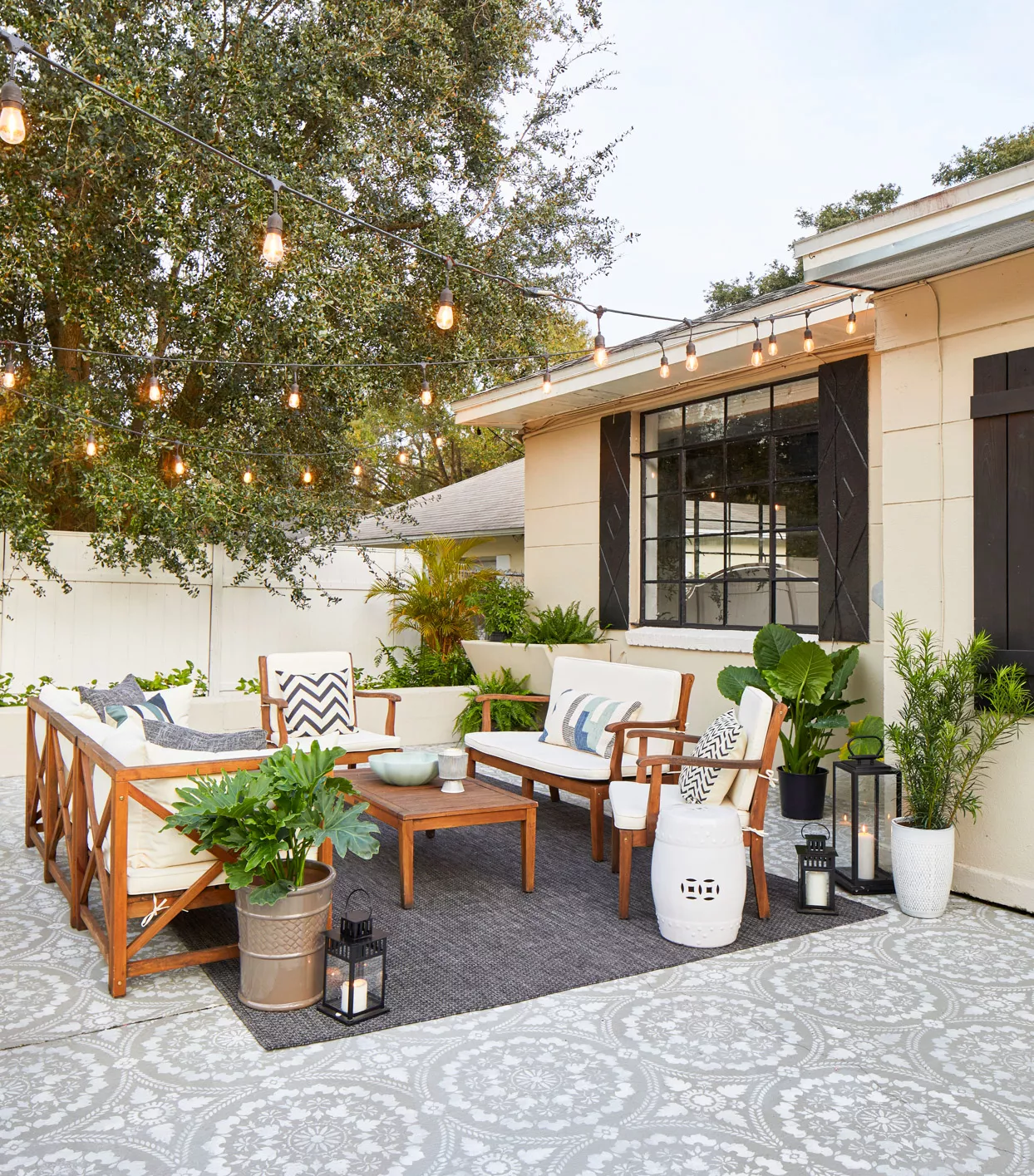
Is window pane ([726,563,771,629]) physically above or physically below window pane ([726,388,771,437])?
below

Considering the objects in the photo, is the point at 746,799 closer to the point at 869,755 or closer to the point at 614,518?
the point at 869,755

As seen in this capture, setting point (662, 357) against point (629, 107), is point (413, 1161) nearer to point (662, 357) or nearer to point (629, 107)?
point (662, 357)

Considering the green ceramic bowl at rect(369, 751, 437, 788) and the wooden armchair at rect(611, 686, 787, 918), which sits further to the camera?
the green ceramic bowl at rect(369, 751, 437, 788)

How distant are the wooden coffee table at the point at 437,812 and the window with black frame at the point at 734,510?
309 centimetres

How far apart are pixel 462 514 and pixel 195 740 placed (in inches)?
310

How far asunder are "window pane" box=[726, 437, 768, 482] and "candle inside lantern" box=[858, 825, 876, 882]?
3155 mm

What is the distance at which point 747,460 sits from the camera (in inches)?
273

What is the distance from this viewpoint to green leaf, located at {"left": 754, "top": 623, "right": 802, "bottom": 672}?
5770 millimetres

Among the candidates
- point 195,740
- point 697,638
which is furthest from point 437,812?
point 697,638

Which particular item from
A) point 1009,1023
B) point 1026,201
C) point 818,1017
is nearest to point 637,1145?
point 818,1017

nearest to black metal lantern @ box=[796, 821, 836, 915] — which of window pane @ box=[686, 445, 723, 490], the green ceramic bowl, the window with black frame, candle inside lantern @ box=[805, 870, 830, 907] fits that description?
candle inside lantern @ box=[805, 870, 830, 907]

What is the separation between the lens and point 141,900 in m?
3.13

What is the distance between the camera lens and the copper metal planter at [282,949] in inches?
116

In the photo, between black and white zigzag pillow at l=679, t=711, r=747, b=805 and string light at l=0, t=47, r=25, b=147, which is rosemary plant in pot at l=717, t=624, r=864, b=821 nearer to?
black and white zigzag pillow at l=679, t=711, r=747, b=805
